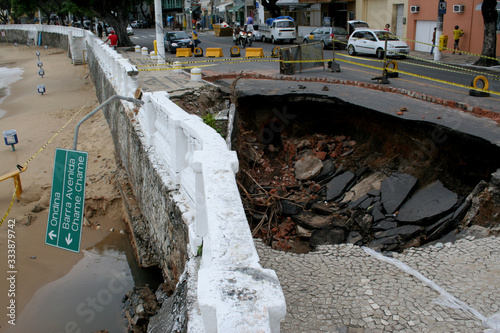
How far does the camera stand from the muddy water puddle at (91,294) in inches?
278

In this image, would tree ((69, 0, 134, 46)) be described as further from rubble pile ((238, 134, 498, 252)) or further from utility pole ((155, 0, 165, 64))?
rubble pile ((238, 134, 498, 252))

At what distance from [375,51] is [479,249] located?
19.4 metres

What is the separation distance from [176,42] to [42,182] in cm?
1815

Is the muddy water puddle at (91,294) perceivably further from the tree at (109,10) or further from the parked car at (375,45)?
the tree at (109,10)

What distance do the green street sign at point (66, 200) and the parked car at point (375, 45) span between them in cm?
1994

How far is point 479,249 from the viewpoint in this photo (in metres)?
5.86

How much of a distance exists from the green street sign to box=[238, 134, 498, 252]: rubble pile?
3.28m

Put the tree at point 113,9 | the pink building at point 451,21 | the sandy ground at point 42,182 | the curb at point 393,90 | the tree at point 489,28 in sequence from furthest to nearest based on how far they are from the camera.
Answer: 1. the tree at point 113,9
2. the pink building at point 451,21
3. the tree at point 489,28
4. the curb at point 393,90
5. the sandy ground at point 42,182

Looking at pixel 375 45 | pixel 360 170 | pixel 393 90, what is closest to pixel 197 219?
pixel 360 170

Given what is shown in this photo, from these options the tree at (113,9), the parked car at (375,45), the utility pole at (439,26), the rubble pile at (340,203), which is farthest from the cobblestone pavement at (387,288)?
the tree at (113,9)

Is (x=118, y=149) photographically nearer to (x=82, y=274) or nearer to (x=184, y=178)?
(x=82, y=274)

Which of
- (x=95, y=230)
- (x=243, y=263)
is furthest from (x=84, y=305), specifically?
(x=243, y=263)

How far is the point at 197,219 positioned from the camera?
4340 millimetres

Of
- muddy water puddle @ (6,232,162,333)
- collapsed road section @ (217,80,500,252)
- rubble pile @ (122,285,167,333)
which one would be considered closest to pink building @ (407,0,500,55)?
collapsed road section @ (217,80,500,252)
